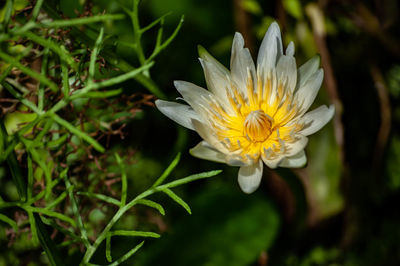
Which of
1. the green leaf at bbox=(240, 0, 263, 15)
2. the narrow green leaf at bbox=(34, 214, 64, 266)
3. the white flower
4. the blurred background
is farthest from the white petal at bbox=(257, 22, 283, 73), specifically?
the green leaf at bbox=(240, 0, 263, 15)

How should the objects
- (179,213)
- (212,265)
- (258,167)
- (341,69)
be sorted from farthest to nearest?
1. (341,69)
2. (179,213)
3. (212,265)
4. (258,167)

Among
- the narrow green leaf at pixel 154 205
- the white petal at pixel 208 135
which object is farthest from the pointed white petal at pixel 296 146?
the narrow green leaf at pixel 154 205

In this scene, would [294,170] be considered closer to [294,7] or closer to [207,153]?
[294,7]

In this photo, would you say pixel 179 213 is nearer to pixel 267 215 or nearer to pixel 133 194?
pixel 133 194

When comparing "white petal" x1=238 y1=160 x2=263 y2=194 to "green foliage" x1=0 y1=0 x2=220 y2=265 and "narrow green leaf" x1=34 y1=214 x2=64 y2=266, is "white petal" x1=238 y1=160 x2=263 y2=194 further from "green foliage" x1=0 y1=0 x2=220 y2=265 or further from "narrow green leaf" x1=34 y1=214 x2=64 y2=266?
"narrow green leaf" x1=34 y1=214 x2=64 y2=266

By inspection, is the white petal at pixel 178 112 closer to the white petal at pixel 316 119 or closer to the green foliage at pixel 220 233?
the white petal at pixel 316 119

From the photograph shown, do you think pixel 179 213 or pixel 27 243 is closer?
pixel 27 243

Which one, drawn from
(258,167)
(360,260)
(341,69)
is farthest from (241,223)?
(341,69)
